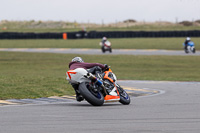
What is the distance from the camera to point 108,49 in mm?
43812

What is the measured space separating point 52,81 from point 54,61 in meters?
18.2

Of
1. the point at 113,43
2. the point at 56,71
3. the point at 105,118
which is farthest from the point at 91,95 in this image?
the point at 113,43

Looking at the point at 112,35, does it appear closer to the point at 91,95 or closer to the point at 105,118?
the point at 91,95

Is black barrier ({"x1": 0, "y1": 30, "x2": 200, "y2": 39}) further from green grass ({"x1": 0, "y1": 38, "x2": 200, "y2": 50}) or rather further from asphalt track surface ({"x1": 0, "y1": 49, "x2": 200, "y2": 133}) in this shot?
asphalt track surface ({"x1": 0, "y1": 49, "x2": 200, "y2": 133})

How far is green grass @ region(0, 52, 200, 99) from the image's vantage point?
47.3 ft

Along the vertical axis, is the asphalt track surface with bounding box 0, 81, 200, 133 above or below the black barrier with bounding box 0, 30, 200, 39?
above

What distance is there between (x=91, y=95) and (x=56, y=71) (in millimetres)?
16225

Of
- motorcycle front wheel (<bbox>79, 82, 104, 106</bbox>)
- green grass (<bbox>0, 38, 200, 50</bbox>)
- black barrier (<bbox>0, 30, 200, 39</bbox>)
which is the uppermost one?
motorcycle front wheel (<bbox>79, 82, 104, 106</bbox>)

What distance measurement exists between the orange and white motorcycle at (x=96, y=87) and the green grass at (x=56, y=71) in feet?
8.33

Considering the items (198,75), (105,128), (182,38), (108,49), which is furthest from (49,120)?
(182,38)

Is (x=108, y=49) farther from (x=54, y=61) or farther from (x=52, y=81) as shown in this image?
(x=52, y=81)

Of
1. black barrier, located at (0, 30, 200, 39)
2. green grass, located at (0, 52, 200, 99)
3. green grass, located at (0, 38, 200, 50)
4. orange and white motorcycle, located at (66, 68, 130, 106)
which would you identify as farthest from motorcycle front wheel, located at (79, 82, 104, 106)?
black barrier, located at (0, 30, 200, 39)

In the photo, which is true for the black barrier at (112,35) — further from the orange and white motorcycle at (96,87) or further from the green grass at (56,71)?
the orange and white motorcycle at (96,87)

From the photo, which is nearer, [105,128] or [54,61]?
[105,128]
